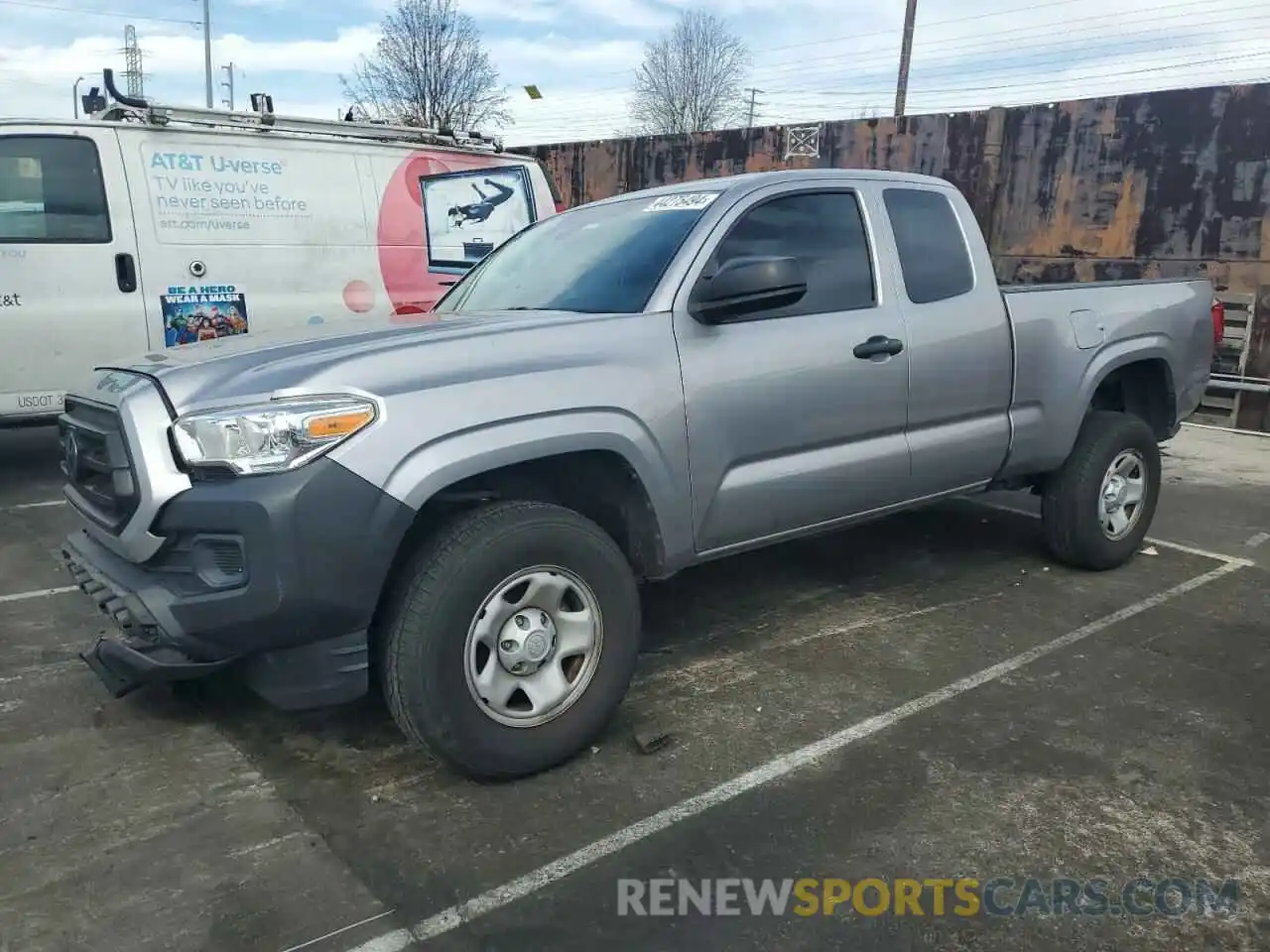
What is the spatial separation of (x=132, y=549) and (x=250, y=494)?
0.49m

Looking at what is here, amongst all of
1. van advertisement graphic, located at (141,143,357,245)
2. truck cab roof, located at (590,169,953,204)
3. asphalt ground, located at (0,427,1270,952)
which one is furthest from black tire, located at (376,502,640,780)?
van advertisement graphic, located at (141,143,357,245)

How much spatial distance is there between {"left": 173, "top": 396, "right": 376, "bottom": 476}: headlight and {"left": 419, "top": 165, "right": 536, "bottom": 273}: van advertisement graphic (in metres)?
5.48

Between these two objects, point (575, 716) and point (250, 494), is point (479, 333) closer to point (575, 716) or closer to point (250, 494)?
point (250, 494)

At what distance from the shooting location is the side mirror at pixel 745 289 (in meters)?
3.39

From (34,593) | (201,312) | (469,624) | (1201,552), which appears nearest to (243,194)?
(201,312)

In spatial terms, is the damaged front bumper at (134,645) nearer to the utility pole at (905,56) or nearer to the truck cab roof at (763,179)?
the truck cab roof at (763,179)

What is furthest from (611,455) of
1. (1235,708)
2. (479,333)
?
(1235,708)

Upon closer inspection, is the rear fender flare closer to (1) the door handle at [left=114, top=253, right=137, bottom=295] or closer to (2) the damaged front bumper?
(2) the damaged front bumper

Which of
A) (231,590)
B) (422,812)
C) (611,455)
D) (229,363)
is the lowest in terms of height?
(422,812)

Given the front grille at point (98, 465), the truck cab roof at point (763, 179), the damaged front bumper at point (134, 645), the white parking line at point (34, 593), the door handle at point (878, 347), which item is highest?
the truck cab roof at point (763, 179)

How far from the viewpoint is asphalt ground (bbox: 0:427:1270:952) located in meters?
2.51

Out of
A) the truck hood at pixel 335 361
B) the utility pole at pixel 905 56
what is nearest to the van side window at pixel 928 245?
the truck hood at pixel 335 361

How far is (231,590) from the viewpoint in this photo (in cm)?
272

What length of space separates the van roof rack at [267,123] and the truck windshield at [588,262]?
3.61m
